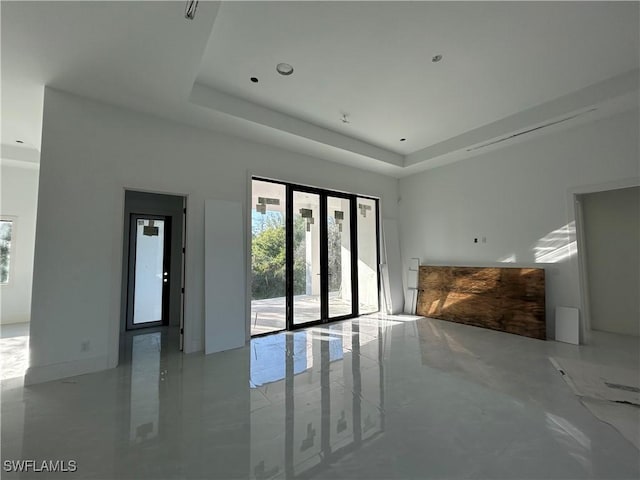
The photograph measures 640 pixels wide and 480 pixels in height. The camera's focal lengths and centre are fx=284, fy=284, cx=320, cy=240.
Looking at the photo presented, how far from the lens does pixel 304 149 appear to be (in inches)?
204

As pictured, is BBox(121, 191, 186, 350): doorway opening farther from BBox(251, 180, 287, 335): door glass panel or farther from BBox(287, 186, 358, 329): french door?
BBox(287, 186, 358, 329): french door

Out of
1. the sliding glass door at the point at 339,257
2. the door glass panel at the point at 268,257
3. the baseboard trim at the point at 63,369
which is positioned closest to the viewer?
the baseboard trim at the point at 63,369

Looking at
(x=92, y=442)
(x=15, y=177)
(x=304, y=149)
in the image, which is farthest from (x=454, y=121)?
(x=15, y=177)

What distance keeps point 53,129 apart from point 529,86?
19.6 feet

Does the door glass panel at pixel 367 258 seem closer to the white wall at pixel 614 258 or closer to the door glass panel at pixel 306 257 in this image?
the door glass panel at pixel 306 257

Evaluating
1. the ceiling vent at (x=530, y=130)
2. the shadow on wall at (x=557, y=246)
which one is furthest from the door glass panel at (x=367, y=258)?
the shadow on wall at (x=557, y=246)

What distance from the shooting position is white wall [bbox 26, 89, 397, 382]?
10.5 ft

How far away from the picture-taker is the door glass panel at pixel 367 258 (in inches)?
254

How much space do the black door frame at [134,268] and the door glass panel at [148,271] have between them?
0.04m

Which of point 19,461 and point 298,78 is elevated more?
point 298,78

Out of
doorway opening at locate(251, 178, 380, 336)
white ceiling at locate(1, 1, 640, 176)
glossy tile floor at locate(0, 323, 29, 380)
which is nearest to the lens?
white ceiling at locate(1, 1, 640, 176)

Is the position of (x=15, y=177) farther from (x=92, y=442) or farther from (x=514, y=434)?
(x=514, y=434)

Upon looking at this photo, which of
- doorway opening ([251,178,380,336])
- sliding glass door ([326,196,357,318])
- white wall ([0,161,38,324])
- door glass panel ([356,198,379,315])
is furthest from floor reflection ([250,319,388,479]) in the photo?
white wall ([0,161,38,324])

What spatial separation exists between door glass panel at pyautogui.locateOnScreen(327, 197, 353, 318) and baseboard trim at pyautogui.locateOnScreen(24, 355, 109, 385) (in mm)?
3746
